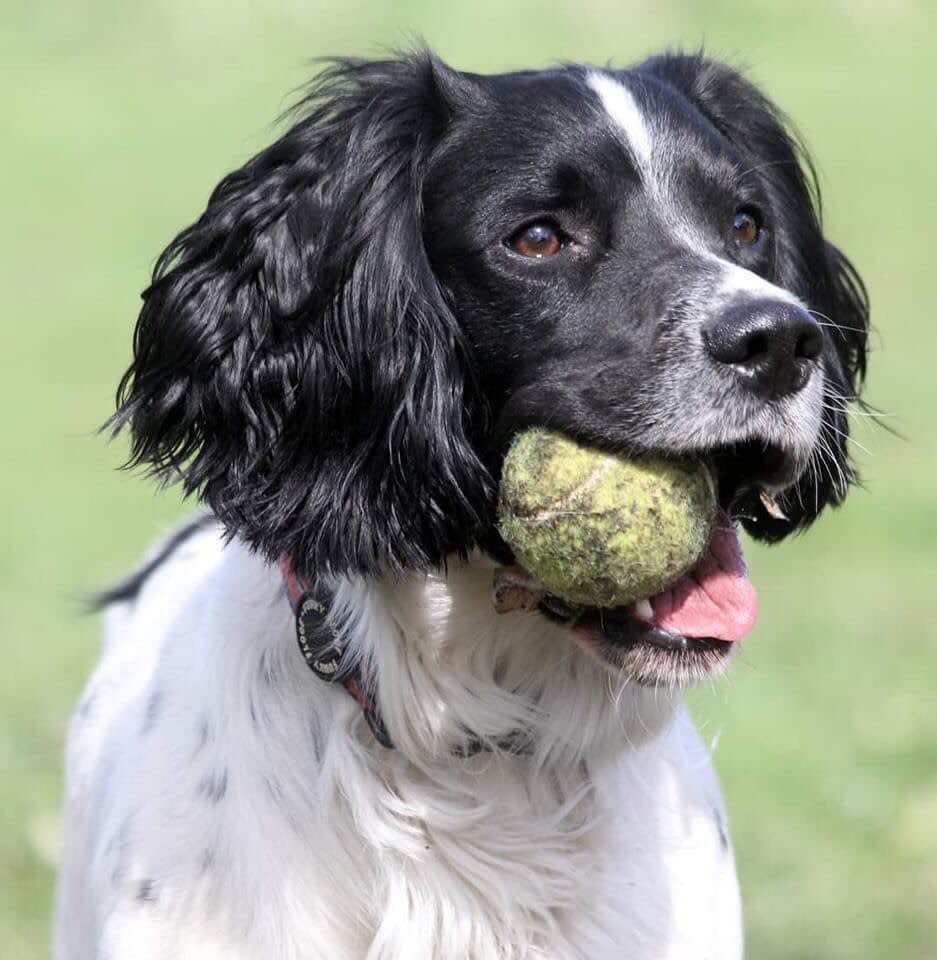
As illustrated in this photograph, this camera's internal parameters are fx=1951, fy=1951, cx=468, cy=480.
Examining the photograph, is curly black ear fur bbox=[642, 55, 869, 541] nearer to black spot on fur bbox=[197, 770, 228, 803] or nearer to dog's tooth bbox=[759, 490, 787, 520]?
dog's tooth bbox=[759, 490, 787, 520]

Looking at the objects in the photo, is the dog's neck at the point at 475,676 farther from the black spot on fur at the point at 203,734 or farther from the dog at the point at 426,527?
the black spot on fur at the point at 203,734

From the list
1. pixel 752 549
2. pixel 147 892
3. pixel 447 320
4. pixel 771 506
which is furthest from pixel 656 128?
pixel 752 549

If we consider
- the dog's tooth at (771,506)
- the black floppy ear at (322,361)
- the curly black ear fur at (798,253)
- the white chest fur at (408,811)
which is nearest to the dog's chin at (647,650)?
the white chest fur at (408,811)

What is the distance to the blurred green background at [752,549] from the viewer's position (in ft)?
17.8

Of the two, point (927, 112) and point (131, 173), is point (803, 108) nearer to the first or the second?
point (927, 112)

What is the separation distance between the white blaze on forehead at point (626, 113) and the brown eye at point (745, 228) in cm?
24

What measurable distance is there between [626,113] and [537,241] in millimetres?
315

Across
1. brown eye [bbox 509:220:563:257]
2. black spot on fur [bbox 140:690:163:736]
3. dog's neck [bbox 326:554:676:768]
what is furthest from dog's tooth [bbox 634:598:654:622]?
black spot on fur [bbox 140:690:163:736]

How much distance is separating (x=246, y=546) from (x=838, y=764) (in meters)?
3.06

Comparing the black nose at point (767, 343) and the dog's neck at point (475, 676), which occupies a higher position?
the black nose at point (767, 343)

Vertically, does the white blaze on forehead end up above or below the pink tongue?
above

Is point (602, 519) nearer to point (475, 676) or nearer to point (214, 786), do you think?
point (475, 676)

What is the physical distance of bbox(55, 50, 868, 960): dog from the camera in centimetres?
314

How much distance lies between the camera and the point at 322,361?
127 inches
